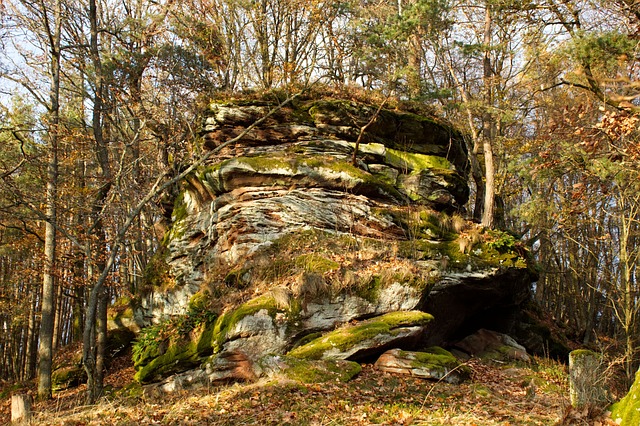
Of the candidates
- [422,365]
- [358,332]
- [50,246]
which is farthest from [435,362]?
[50,246]

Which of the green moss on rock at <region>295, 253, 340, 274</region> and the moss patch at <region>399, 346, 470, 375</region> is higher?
the green moss on rock at <region>295, 253, 340, 274</region>

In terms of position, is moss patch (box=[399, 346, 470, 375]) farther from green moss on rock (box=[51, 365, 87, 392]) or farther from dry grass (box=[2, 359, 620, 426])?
green moss on rock (box=[51, 365, 87, 392])

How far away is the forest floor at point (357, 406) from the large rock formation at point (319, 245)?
3.84 ft

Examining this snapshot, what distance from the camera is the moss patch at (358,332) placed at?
7996 millimetres

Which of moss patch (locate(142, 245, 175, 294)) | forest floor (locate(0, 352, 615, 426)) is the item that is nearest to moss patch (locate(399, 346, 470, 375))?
forest floor (locate(0, 352, 615, 426))

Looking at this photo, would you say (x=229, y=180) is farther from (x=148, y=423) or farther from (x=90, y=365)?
(x=148, y=423)

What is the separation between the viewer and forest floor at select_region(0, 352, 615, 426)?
559 centimetres

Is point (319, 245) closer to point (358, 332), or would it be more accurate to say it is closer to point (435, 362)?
point (358, 332)

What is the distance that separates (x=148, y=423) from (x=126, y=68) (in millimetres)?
11557

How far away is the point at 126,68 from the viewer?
45.9 feet

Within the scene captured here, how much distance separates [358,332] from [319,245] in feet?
8.85

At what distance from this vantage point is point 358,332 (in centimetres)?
827

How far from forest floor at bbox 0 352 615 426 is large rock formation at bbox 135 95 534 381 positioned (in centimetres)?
117

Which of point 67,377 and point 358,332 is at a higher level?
point 358,332
